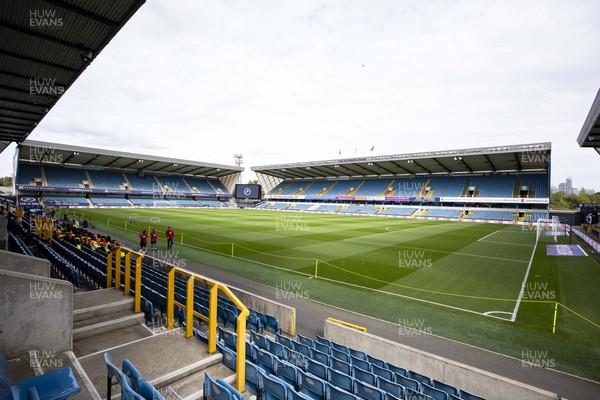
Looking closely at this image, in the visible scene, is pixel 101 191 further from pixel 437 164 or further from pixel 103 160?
pixel 437 164

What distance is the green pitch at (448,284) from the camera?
8664mm

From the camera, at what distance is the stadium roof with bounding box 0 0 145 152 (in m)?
6.52

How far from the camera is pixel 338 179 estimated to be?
78.1 m

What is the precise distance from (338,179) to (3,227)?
225 feet

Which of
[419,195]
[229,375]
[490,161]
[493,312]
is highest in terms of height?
[490,161]

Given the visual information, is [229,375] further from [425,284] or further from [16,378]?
[425,284]

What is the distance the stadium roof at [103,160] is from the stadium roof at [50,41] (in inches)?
1804

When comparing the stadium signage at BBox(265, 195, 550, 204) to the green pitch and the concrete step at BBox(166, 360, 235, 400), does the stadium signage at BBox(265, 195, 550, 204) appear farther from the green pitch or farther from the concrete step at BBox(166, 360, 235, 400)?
the concrete step at BBox(166, 360, 235, 400)

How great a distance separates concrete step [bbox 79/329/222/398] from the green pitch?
19.4 ft

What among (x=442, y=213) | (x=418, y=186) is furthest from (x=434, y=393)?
(x=418, y=186)

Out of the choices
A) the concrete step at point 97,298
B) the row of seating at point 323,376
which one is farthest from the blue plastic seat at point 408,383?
the concrete step at point 97,298

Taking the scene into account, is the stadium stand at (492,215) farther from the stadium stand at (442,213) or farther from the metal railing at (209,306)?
the metal railing at (209,306)

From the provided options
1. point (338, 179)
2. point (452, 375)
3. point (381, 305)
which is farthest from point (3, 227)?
point (338, 179)

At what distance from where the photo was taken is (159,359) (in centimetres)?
467
